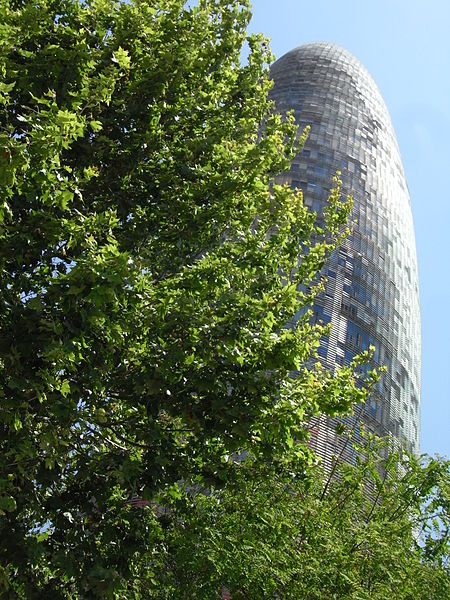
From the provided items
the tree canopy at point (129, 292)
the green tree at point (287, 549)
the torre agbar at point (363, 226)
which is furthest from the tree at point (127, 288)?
the torre agbar at point (363, 226)

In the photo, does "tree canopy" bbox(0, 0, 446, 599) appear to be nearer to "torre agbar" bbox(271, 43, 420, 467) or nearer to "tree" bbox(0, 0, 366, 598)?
"tree" bbox(0, 0, 366, 598)

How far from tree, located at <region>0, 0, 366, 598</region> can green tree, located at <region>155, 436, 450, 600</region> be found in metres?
0.69

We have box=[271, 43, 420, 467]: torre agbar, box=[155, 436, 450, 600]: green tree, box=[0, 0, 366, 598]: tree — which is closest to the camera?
box=[0, 0, 366, 598]: tree

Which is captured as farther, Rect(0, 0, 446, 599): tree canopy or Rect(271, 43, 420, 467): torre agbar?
Rect(271, 43, 420, 467): torre agbar

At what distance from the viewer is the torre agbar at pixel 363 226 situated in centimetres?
4803

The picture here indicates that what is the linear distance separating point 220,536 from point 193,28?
712cm

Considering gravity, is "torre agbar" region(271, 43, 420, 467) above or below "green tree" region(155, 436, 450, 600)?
above

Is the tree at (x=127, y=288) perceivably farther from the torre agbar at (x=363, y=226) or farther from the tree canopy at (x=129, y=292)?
the torre agbar at (x=363, y=226)

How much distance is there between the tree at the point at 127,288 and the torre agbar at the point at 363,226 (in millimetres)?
28493

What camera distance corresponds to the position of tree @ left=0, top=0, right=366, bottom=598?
27.0ft

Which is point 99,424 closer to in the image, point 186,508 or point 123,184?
point 186,508

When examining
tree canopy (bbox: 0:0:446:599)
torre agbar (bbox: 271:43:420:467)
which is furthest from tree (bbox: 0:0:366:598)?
torre agbar (bbox: 271:43:420:467)

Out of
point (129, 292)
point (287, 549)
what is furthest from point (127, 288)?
point (287, 549)

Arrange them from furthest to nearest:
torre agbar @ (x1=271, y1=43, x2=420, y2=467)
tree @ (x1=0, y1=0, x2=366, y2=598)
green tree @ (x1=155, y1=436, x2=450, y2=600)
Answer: torre agbar @ (x1=271, y1=43, x2=420, y2=467), green tree @ (x1=155, y1=436, x2=450, y2=600), tree @ (x1=0, y1=0, x2=366, y2=598)
